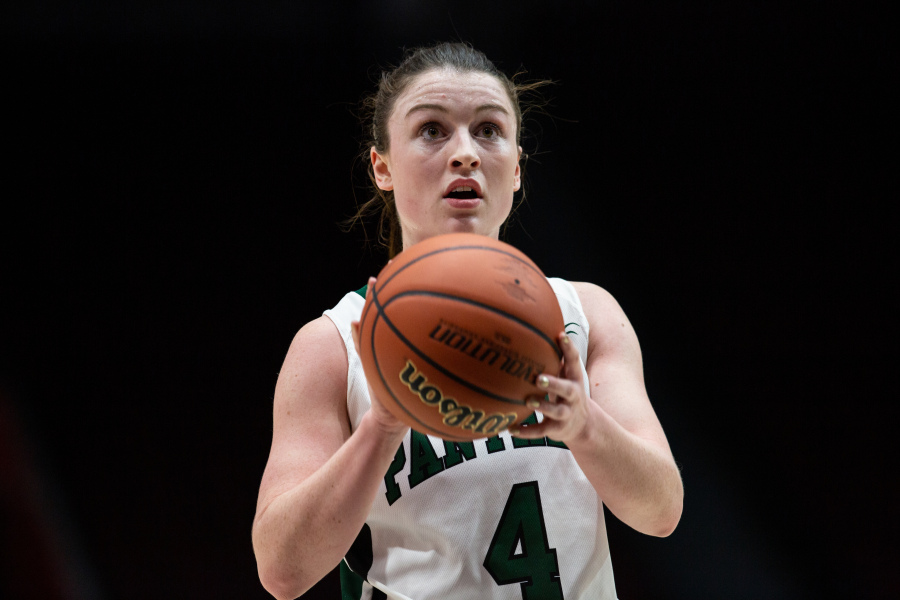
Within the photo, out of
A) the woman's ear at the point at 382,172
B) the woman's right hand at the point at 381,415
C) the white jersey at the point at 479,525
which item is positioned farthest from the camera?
the woman's ear at the point at 382,172

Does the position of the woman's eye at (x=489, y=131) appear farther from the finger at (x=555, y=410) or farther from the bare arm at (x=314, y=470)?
the finger at (x=555, y=410)

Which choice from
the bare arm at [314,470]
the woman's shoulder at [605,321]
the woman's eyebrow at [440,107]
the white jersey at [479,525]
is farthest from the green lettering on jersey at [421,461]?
the woman's eyebrow at [440,107]

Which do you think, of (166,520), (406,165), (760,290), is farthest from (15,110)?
(760,290)

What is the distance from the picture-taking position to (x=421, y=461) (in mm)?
1231

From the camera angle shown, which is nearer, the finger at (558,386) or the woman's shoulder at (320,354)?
the finger at (558,386)

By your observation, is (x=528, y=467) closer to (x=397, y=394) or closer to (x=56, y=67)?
(x=397, y=394)

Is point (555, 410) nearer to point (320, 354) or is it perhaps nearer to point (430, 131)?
point (320, 354)

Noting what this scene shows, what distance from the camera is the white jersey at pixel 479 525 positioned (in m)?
1.18

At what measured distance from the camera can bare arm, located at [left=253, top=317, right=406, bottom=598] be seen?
37.3 inches

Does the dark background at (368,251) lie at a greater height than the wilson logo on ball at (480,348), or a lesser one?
greater

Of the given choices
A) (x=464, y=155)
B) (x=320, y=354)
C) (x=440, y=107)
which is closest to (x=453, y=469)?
(x=320, y=354)

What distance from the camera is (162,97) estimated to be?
2.65 meters

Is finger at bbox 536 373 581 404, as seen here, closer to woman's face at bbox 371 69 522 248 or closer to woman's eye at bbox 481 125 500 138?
woman's face at bbox 371 69 522 248

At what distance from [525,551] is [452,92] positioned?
0.85 m
